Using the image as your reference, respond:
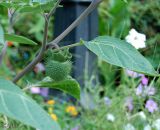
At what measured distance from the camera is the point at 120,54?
3.35ft

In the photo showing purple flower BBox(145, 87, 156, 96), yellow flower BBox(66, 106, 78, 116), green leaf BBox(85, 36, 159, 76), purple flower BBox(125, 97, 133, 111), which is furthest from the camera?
yellow flower BBox(66, 106, 78, 116)

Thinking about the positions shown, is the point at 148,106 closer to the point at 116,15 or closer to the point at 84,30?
the point at 84,30

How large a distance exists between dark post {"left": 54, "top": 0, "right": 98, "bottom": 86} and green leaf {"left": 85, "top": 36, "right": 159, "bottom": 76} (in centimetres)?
216

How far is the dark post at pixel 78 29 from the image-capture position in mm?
3367

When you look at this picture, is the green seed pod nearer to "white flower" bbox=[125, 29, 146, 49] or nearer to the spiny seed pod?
the spiny seed pod

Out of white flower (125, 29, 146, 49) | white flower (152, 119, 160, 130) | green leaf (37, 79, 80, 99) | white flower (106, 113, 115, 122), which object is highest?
green leaf (37, 79, 80, 99)

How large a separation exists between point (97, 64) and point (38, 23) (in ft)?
2.75

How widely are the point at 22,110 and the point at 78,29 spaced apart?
2.69m

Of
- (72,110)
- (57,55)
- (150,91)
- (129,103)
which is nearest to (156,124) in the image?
(150,91)

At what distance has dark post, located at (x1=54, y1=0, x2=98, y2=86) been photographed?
11.0 ft

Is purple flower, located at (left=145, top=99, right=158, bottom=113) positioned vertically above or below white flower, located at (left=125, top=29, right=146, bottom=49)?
below

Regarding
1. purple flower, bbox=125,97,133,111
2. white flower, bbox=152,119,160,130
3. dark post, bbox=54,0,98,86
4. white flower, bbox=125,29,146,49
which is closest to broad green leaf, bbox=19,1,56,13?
white flower, bbox=125,29,146,49

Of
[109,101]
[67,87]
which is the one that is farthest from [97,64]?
[67,87]

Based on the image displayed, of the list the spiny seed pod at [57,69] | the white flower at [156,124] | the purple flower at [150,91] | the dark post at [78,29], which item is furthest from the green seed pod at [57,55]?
the dark post at [78,29]
